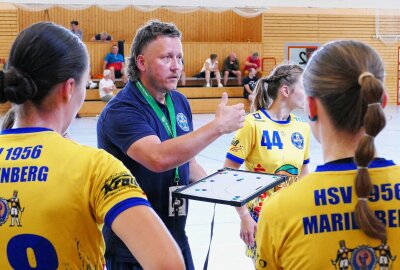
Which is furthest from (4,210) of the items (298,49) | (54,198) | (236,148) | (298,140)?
(298,49)

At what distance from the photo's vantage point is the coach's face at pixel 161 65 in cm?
272

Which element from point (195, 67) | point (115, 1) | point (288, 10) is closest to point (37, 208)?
point (115, 1)

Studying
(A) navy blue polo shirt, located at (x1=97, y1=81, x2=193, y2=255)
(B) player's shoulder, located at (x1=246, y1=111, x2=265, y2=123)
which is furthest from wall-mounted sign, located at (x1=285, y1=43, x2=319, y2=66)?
(A) navy blue polo shirt, located at (x1=97, y1=81, x2=193, y2=255)

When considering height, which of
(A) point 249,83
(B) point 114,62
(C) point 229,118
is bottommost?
(A) point 249,83

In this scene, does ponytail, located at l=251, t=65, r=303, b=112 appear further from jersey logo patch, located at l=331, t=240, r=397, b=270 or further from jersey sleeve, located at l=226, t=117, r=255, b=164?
jersey logo patch, located at l=331, t=240, r=397, b=270

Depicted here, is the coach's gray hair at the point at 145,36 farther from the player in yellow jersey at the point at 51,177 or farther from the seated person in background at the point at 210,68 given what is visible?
the seated person in background at the point at 210,68

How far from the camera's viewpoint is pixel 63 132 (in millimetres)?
1726

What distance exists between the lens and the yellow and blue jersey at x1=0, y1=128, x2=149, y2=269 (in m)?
1.50

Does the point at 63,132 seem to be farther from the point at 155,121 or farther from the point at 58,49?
the point at 155,121

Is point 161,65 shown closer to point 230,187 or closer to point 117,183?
point 230,187

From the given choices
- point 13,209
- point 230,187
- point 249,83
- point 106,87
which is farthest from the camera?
point 249,83

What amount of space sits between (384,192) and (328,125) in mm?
231

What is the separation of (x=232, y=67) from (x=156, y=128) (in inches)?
748

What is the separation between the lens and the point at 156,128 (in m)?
2.64
